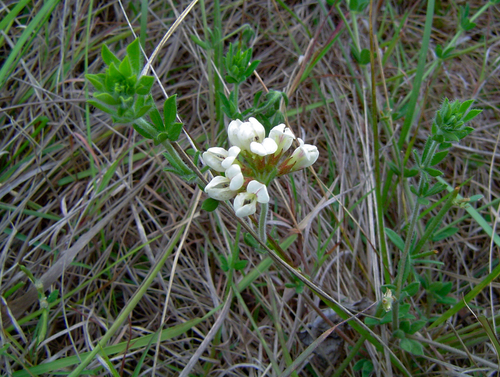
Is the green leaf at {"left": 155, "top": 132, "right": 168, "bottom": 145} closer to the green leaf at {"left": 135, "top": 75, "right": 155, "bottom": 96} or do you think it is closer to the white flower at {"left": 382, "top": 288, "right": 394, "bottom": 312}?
the green leaf at {"left": 135, "top": 75, "right": 155, "bottom": 96}

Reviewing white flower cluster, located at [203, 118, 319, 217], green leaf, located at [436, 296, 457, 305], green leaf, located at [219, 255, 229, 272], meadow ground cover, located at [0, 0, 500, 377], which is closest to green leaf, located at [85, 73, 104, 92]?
meadow ground cover, located at [0, 0, 500, 377]

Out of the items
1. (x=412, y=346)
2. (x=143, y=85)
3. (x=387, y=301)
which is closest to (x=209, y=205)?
(x=143, y=85)

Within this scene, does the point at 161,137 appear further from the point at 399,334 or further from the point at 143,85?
the point at 399,334

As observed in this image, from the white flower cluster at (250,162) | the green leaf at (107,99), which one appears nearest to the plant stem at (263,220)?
the white flower cluster at (250,162)

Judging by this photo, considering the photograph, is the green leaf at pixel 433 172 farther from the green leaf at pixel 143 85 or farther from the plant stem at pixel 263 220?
the green leaf at pixel 143 85

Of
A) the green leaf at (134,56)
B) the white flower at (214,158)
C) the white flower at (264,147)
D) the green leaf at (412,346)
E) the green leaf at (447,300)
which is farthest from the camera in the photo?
the green leaf at (447,300)

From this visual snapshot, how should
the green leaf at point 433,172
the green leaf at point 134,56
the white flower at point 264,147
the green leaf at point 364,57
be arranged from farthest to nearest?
the green leaf at point 364,57, the green leaf at point 433,172, the white flower at point 264,147, the green leaf at point 134,56

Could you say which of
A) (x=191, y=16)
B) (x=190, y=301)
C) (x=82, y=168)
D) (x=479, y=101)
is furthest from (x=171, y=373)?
(x=479, y=101)

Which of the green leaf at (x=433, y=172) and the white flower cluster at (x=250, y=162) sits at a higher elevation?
the white flower cluster at (x=250, y=162)
